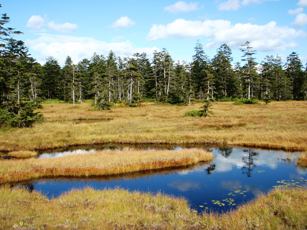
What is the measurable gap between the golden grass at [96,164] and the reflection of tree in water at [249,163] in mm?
3189

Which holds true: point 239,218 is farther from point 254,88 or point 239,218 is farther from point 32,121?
point 254,88

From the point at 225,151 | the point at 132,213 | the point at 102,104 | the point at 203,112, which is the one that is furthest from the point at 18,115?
the point at 132,213

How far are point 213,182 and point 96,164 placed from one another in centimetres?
924

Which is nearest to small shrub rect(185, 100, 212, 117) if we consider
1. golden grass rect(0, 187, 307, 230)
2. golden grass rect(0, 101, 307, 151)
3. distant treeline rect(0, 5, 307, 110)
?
golden grass rect(0, 101, 307, 151)

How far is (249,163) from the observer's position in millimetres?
28141

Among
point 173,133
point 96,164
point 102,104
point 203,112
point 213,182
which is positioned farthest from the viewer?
point 102,104

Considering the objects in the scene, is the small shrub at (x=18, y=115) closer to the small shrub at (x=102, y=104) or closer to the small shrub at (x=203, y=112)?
the small shrub at (x=203, y=112)

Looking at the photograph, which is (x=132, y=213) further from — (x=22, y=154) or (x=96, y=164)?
(x=22, y=154)

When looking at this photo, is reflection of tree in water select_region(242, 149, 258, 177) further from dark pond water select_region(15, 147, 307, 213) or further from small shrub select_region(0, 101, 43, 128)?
small shrub select_region(0, 101, 43, 128)

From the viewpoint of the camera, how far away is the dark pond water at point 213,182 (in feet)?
63.0

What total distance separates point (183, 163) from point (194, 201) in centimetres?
881

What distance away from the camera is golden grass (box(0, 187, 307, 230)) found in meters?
12.0

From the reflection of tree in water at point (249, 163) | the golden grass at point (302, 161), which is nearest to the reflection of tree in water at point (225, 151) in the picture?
the reflection of tree in water at point (249, 163)

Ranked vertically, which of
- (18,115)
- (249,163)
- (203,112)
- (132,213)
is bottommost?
(249,163)
